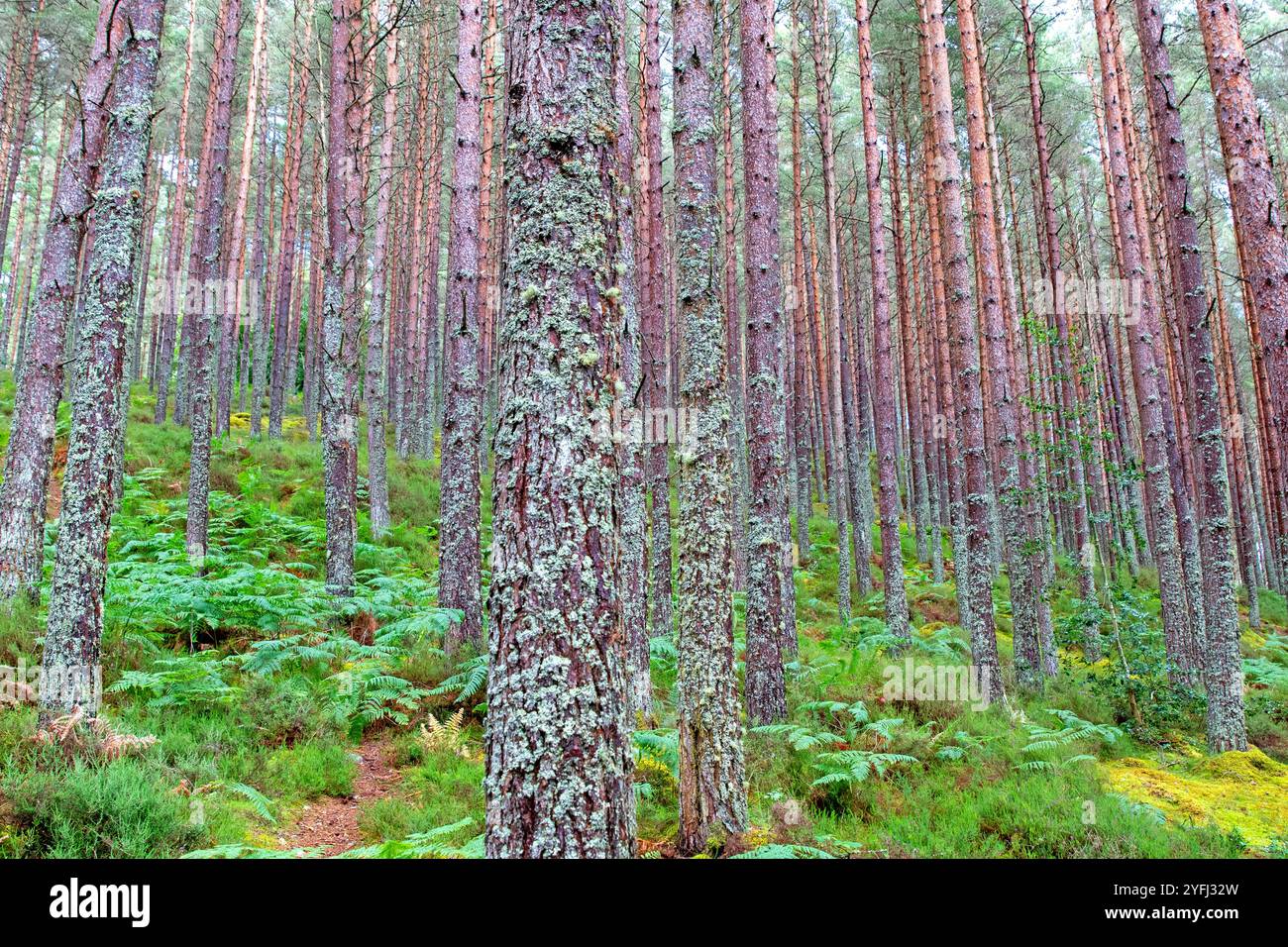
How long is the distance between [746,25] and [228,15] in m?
9.65

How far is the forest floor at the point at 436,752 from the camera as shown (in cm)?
443

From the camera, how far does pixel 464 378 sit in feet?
28.9

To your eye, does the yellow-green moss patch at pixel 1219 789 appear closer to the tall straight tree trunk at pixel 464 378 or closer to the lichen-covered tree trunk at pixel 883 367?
the lichen-covered tree trunk at pixel 883 367

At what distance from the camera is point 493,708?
2666mm

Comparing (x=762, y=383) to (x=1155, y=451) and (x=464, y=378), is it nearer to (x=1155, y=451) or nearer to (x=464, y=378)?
(x=464, y=378)

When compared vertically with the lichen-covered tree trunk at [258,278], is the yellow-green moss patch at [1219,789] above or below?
below

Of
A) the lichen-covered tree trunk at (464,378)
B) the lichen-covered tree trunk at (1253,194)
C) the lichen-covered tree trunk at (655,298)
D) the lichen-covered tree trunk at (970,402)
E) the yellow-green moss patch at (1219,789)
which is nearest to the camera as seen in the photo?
the yellow-green moss patch at (1219,789)

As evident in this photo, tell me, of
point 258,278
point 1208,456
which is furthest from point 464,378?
point 258,278

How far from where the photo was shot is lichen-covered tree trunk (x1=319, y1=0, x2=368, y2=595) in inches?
355

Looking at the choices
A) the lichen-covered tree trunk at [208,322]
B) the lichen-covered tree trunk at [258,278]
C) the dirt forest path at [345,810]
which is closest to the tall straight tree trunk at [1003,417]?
the dirt forest path at [345,810]

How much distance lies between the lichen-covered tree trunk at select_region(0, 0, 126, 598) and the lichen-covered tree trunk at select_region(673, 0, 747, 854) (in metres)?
6.71

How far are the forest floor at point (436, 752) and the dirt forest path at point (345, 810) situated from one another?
0.8 inches

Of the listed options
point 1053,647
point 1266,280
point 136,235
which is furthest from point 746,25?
point 1053,647

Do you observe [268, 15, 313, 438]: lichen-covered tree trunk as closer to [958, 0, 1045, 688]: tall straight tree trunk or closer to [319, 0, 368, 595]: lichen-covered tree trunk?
[319, 0, 368, 595]: lichen-covered tree trunk
